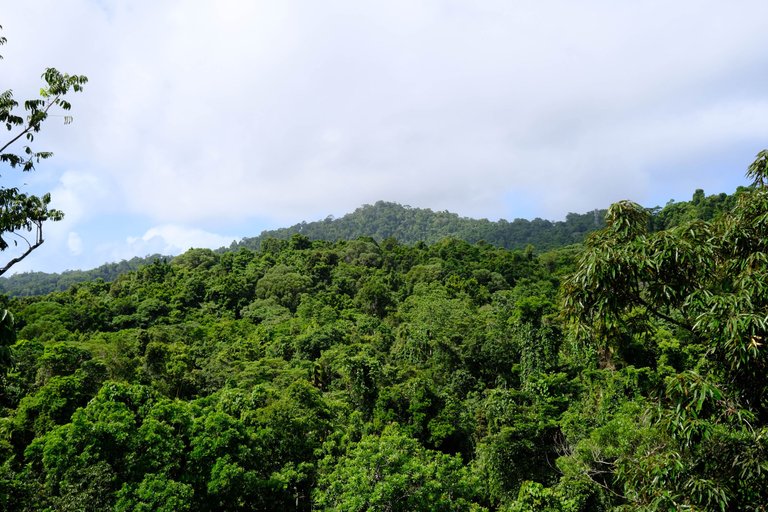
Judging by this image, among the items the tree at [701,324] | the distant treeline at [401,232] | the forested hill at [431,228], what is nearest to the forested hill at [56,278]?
the distant treeline at [401,232]

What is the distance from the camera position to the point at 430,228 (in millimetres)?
155750

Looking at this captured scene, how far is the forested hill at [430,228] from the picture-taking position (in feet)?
432

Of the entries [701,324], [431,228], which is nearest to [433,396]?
[701,324]

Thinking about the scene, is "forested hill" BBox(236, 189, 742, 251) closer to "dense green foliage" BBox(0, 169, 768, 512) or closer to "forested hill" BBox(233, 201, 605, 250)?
"forested hill" BBox(233, 201, 605, 250)

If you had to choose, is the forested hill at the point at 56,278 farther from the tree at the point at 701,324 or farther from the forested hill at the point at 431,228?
the tree at the point at 701,324

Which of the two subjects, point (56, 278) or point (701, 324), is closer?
point (701, 324)

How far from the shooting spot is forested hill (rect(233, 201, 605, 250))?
432ft

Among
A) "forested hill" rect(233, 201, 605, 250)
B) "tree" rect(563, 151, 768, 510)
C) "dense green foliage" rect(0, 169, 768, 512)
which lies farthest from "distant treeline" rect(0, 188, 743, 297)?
"tree" rect(563, 151, 768, 510)

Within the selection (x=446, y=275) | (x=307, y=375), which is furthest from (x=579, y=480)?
(x=446, y=275)

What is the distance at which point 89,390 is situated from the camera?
62.1ft

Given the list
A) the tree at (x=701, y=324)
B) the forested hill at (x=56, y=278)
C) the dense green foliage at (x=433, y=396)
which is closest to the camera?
the tree at (x=701, y=324)

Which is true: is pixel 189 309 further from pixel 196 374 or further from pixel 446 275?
pixel 446 275

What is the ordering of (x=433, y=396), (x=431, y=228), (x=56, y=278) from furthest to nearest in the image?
(x=431, y=228) → (x=56, y=278) → (x=433, y=396)

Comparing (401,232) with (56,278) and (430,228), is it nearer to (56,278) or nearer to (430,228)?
(430,228)
